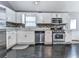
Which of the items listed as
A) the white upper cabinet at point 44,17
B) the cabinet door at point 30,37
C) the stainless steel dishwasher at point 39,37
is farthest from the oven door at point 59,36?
the cabinet door at point 30,37

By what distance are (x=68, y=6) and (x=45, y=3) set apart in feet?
4.66

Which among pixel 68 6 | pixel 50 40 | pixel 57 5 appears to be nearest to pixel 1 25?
pixel 50 40

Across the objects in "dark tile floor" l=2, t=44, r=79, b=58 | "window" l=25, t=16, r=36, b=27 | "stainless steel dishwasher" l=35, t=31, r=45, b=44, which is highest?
"window" l=25, t=16, r=36, b=27

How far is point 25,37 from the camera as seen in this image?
6.31 metres

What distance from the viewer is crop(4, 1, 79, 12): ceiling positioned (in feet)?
20.4

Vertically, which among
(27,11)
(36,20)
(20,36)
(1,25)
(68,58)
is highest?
(27,11)

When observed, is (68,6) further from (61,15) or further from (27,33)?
(27,33)

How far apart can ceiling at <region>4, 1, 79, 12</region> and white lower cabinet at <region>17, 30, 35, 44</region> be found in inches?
61.9

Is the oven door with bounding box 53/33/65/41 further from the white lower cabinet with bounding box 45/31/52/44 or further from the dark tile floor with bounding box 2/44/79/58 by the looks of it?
the dark tile floor with bounding box 2/44/79/58

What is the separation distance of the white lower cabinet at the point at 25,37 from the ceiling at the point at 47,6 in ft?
5.16

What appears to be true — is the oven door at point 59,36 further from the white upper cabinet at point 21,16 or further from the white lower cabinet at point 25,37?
the white upper cabinet at point 21,16

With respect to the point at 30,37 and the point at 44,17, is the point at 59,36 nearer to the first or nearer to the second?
the point at 44,17

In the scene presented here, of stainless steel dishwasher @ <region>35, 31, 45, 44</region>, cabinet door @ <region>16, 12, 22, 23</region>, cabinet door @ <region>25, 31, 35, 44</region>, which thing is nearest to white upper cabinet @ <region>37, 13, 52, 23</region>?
stainless steel dishwasher @ <region>35, 31, 45, 44</region>

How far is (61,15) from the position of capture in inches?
264
